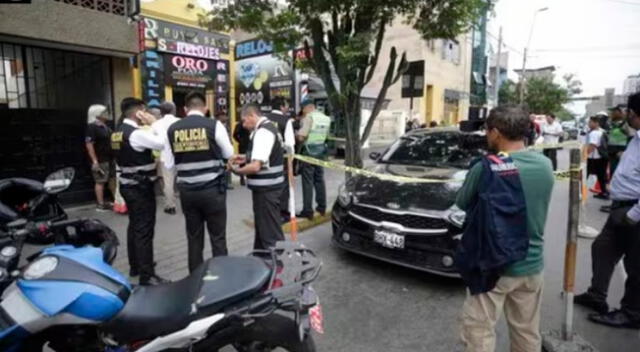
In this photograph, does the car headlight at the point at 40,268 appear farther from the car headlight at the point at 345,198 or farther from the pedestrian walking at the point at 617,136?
the pedestrian walking at the point at 617,136

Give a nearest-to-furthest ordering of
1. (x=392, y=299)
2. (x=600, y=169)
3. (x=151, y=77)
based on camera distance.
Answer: (x=392, y=299)
(x=600, y=169)
(x=151, y=77)

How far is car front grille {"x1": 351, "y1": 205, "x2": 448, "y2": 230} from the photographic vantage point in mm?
3813

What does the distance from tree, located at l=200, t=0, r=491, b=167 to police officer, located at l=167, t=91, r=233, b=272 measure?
2622mm

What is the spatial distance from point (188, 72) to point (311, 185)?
502cm

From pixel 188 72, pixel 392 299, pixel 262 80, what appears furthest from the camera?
pixel 262 80

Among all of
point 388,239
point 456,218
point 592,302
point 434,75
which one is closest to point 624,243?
point 592,302

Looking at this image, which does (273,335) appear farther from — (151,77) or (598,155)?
(598,155)

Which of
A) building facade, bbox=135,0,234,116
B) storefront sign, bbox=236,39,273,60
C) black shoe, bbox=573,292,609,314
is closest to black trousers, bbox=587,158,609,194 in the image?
black shoe, bbox=573,292,609,314

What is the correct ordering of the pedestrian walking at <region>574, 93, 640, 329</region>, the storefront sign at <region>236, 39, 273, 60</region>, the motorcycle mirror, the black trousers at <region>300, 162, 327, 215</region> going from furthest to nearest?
the storefront sign at <region>236, 39, 273, 60</region> → the black trousers at <region>300, 162, 327, 215</region> → the pedestrian walking at <region>574, 93, 640, 329</region> → the motorcycle mirror

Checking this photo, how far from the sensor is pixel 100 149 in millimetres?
6824

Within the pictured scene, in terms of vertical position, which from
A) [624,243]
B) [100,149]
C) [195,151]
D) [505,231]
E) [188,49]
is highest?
[188,49]

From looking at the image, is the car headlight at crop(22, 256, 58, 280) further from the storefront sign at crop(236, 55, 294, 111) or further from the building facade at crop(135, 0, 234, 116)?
the storefront sign at crop(236, 55, 294, 111)

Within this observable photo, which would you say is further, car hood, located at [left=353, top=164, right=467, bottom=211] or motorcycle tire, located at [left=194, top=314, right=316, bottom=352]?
car hood, located at [left=353, top=164, right=467, bottom=211]

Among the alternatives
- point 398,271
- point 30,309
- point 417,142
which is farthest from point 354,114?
point 30,309
